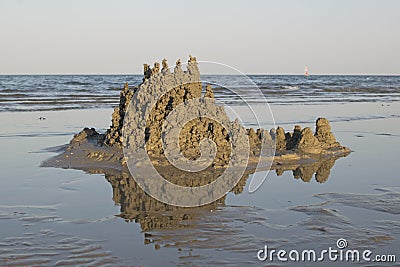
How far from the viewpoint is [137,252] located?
467cm

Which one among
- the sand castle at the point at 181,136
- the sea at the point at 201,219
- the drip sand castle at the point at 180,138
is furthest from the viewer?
the sand castle at the point at 181,136

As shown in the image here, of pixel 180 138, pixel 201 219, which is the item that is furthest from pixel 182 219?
pixel 180 138

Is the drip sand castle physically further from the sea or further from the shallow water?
the shallow water

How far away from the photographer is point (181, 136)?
355 inches

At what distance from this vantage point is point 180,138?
29.5ft

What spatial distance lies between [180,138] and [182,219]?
338 centimetres

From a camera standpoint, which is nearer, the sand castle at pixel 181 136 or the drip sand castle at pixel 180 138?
the drip sand castle at pixel 180 138

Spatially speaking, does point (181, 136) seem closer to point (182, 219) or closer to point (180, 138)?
point (180, 138)

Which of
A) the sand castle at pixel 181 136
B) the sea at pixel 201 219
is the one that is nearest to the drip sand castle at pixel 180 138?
the sand castle at pixel 181 136

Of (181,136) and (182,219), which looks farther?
(181,136)

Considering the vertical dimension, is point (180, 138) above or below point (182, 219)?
above

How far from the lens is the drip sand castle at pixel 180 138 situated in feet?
28.7

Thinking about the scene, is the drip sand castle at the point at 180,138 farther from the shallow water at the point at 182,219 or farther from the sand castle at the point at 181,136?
the shallow water at the point at 182,219

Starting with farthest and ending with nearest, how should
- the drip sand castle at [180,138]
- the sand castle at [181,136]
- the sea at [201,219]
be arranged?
the sand castle at [181,136]
the drip sand castle at [180,138]
the sea at [201,219]
